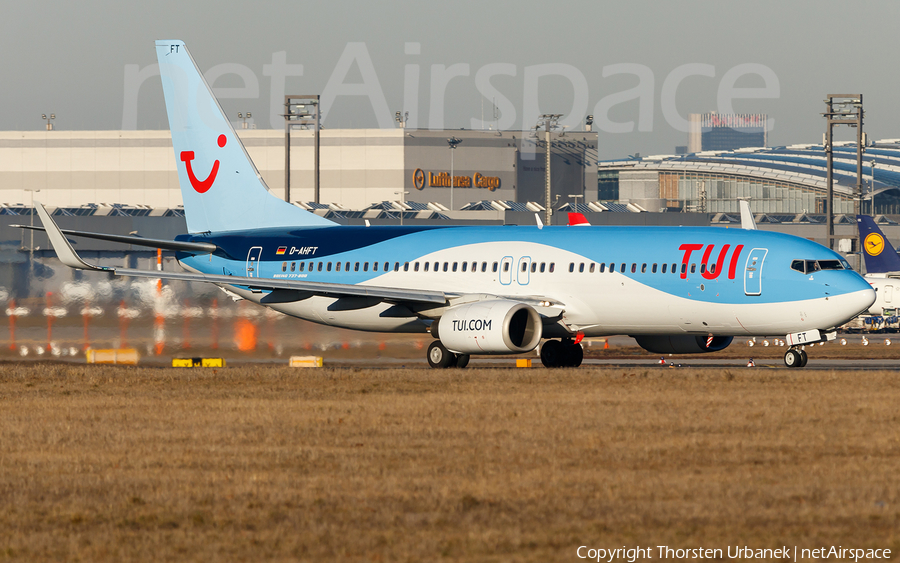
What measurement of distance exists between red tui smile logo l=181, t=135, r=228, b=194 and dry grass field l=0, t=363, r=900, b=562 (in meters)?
15.2

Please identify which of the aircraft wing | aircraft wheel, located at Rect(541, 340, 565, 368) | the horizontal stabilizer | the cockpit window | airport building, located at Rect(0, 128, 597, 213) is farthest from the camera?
airport building, located at Rect(0, 128, 597, 213)

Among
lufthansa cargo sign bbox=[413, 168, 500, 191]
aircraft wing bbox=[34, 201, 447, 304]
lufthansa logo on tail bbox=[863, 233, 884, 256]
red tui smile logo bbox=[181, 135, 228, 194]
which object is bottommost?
aircraft wing bbox=[34, 201, 447, 304]

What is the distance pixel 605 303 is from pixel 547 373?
3.57 metres

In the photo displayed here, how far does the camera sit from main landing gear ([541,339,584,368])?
1409 inches

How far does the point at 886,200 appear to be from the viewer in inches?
6575

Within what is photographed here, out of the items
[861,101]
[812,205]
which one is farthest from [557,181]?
[861,101]

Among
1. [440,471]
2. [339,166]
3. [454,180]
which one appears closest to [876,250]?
[440,471]

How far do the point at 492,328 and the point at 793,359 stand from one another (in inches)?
315

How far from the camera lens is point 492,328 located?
104ft

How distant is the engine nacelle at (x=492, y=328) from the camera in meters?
31.7

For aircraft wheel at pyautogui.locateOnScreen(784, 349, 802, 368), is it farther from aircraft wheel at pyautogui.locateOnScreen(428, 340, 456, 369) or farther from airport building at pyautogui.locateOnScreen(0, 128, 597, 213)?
airport building at pyautogui.locateOnScreen(0, 128, 597, 213)

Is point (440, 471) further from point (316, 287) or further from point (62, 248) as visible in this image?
point (62, 248)

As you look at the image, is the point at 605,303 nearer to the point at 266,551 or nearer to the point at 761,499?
the point at 761,499

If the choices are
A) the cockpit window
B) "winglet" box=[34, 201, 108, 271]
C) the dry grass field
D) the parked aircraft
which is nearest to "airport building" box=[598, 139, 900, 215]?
the parked aircraft
